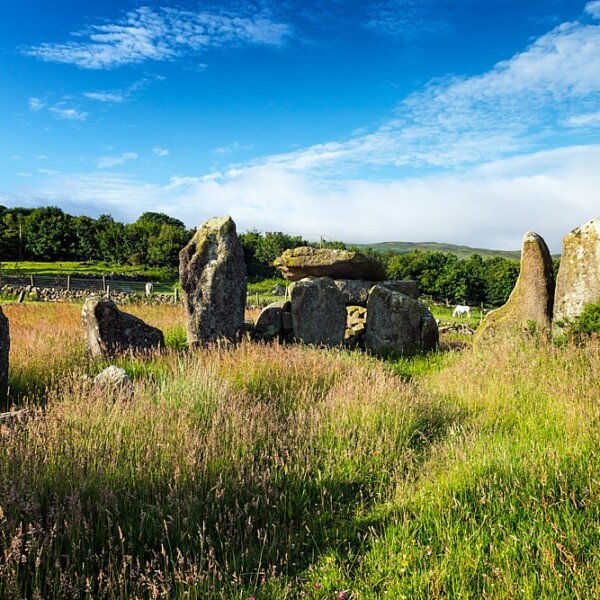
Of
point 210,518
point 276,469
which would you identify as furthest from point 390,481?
point 210,518

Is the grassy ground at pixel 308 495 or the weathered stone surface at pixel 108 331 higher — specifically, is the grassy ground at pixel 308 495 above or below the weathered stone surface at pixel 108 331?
below

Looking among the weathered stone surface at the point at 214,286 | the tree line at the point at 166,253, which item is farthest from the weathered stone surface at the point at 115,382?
the tree line at the point at 166,253

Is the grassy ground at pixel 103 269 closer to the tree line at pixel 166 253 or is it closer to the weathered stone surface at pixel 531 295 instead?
the tree line at pixel 166 253

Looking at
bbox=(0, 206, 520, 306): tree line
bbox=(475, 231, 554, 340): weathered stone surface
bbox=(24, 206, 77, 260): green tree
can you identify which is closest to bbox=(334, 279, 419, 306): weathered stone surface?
bbox=(475, 231, 554, 340): weathered stone surface

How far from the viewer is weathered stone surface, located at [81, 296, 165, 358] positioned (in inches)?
375

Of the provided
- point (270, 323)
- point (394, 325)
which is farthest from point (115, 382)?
point (394, 325)

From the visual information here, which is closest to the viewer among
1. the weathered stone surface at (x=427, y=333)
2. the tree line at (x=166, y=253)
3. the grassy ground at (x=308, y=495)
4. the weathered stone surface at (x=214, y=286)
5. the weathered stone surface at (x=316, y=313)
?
the grassy ground at (x=308, y=495)

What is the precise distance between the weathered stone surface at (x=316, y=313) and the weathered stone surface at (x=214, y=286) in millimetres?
1427

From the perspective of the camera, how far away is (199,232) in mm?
11789

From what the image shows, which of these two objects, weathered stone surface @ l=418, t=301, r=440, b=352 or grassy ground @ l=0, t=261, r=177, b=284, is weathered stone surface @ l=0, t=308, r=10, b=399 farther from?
grassy ground @ l=0, t=261, r=177, b=284

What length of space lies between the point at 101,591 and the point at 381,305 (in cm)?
1019

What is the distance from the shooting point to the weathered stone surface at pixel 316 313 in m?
12.1

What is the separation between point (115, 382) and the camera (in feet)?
22.5

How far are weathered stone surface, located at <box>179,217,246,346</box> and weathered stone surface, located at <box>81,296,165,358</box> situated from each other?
134 centimetres
